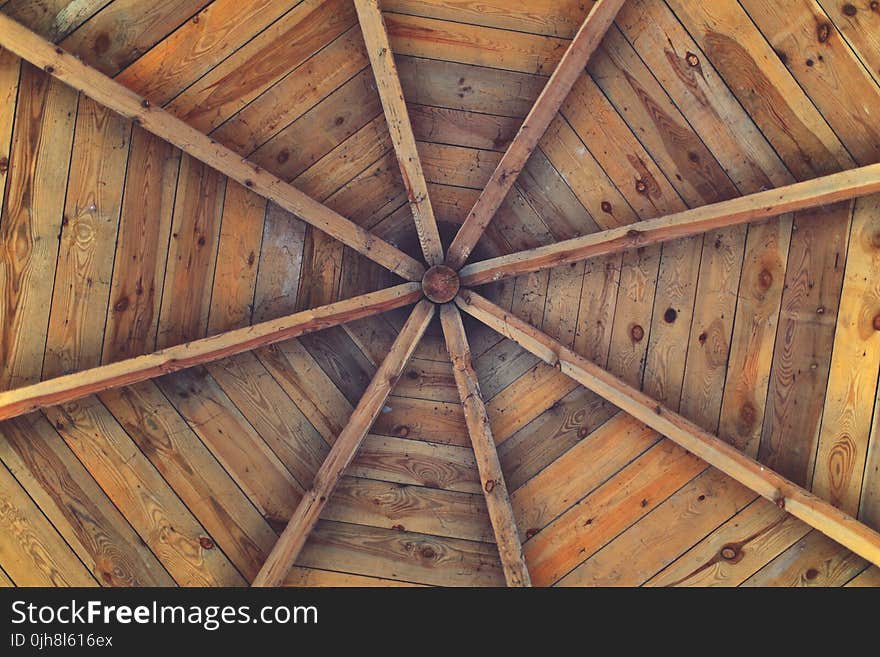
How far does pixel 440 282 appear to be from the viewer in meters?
5.04

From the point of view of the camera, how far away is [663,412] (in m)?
4.80

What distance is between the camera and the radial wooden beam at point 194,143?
14.4ft

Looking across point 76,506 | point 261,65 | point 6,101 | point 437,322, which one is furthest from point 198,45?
point 76,506

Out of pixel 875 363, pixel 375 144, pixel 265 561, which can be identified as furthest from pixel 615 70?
pixel 265 561

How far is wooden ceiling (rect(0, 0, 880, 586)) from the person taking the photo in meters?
4.66

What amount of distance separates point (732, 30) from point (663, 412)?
8.12ft

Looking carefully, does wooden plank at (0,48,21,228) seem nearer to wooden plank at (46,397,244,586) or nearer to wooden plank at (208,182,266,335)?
wooden plank at (208,182,266,335)

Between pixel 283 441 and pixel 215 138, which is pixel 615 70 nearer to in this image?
pixel 215 138

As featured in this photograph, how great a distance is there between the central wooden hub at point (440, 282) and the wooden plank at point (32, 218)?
2.47 metres

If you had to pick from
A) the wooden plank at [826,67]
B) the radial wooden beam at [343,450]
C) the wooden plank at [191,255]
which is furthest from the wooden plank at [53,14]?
the wooden plank at [826,67]

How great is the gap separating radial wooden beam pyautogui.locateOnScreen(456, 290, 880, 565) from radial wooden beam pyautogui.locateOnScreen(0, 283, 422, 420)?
24.1 inches

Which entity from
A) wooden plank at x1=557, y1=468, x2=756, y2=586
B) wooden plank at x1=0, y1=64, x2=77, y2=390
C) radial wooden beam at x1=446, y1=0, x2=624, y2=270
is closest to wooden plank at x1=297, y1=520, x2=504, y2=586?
wooden plank at x1=557, y1=468, x2=756, y2=586

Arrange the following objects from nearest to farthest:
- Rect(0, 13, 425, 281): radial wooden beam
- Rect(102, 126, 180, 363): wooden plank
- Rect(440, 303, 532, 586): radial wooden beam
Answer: Rect(0, 13, 425, 281): radial wooden beam, Rect(102, 126, 180, 363): wooden plank, Rect(440, 303, 532, 586): radial wooden beam

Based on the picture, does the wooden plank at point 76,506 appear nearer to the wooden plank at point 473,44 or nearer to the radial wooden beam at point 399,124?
the radial wooden beam at point 399,124
